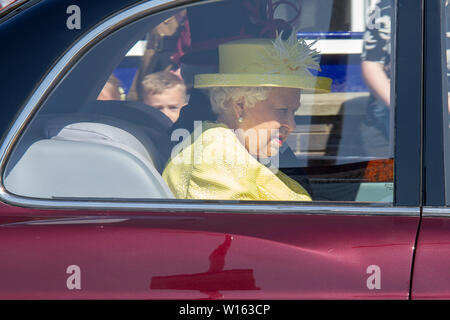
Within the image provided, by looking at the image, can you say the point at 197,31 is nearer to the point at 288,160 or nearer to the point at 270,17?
the point at 270,17

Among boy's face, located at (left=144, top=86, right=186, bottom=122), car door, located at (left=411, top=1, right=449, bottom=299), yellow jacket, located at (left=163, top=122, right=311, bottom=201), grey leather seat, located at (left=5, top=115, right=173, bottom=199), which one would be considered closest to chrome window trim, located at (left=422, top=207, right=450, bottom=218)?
car door, located at (left=411, top=1, right=449, bottom=299)

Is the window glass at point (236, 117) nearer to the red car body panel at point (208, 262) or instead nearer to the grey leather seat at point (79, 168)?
the grey leather seat at point (79, 168)

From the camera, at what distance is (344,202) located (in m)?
1.89

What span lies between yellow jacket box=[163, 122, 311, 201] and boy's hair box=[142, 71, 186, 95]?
18 cm

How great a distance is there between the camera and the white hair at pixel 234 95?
206 centimetres

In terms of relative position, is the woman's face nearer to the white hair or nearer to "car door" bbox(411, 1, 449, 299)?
the white hair

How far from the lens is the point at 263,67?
Result: 2.08m

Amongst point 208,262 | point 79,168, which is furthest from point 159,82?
point 208,262

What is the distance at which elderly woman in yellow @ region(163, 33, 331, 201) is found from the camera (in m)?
2.04

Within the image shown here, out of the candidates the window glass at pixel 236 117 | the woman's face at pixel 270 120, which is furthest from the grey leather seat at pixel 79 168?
the woman's face at pixel 270 120

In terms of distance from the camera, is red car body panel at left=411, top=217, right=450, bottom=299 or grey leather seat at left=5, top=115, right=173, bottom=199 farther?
grey leather seat at left=5, top=115, right=173, bottom=199

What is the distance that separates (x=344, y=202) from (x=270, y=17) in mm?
552

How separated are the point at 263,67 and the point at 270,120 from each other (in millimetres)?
144

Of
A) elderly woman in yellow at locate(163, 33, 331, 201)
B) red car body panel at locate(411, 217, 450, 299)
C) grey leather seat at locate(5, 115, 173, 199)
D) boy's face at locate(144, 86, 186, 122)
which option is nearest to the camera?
red car body panel at locate(411, 217, 450, 299)
